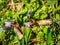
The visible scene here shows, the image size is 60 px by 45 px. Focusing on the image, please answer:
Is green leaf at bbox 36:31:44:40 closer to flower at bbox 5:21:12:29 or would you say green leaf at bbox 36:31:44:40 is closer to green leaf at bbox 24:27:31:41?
green leaf at bbox 24:27:31:41

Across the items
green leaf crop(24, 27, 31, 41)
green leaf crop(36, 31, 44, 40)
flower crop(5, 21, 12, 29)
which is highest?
flower crop(5, 21, 12, 29)

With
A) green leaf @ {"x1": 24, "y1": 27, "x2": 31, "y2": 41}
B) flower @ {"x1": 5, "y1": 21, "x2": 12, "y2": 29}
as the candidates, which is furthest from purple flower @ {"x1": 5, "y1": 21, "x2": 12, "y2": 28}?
green leaf @ {"x1": 24, "y1": 27, "x2": 31, "y2": 41}

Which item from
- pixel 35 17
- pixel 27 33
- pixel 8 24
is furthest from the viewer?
pixel 35 17

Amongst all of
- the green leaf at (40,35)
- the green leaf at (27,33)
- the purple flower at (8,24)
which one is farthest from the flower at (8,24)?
the green leaf at (40,35)

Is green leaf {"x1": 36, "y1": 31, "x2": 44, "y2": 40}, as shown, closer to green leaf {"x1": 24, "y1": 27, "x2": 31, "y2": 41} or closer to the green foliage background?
the green foliage background

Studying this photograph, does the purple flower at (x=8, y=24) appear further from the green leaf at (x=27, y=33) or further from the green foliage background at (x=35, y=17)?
the green leaf at (x=27, y=33)

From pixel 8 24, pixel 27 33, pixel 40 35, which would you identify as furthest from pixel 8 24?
pixel 40 35

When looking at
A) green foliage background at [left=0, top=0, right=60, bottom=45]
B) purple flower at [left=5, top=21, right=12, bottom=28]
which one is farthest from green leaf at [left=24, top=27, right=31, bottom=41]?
purple flower at [left=5, top=21, right=12, bottom=28]

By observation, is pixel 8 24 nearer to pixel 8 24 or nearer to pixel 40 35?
pixel 8 24

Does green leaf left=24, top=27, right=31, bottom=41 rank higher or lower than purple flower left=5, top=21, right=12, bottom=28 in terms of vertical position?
lower

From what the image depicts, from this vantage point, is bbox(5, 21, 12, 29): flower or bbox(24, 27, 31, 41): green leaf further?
bbox(5, 21, 12, 29): flower

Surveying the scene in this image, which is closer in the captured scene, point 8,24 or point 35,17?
point 8,24

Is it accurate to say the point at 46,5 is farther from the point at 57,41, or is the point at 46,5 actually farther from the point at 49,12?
the point at 57,41
